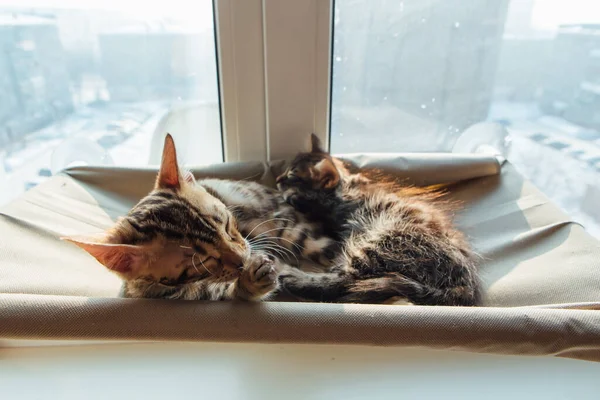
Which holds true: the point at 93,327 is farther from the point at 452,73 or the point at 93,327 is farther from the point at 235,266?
the point at 452,73

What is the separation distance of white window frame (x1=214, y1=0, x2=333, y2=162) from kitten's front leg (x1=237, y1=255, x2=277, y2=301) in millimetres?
855

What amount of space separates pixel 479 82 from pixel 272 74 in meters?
0.87

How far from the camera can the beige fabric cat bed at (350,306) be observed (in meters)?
0.78

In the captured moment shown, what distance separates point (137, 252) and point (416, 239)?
67cm

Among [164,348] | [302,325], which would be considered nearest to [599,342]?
[302,325]

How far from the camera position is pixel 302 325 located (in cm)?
78

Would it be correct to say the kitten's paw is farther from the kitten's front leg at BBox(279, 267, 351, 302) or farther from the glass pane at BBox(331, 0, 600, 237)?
the glass pane at BBox(331, 0, 600, 237)

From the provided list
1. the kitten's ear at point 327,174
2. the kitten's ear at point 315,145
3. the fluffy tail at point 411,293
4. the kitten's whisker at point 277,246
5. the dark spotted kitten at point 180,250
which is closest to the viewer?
the dark spotted kitten at point 180,250

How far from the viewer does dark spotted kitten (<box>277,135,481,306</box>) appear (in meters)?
1.01

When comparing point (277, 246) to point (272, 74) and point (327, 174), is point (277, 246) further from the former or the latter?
point (272, 74)

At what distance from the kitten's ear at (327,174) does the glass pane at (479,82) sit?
0.43 metres

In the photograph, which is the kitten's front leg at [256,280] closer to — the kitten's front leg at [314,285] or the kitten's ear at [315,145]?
the kitten's front leg at [314,285]

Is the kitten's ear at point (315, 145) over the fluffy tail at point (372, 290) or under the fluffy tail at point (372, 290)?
over

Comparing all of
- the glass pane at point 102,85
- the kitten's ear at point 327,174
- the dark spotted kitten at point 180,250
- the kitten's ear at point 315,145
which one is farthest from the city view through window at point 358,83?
the dark spotted kitten at point 180,250
